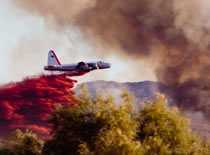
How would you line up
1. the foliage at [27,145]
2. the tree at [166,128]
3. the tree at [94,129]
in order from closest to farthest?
the tree at [94,129] < the tree at [166,128] < the foliage at [27,145]

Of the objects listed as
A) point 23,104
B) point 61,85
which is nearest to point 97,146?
point 61,85

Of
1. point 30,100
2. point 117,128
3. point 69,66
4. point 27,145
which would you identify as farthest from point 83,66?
point 117,128

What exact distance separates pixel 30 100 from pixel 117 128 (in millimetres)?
151478

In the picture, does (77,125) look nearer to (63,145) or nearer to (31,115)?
(63,145)

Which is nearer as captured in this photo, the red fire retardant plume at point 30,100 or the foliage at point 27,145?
the foliage at point 27,145

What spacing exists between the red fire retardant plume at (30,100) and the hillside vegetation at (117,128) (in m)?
131

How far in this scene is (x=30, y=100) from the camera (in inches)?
7692

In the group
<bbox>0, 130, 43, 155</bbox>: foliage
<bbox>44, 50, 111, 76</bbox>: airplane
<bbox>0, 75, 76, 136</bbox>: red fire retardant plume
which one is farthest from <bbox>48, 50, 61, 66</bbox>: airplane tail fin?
<bbox>0, 130, 43, 155</bbox>: foliage

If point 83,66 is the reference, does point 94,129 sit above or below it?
below

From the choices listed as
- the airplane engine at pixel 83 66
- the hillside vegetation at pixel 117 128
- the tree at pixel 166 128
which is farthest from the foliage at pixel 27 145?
the airplane engine at pixel 83 66

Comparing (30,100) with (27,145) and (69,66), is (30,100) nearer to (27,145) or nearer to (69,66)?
(69,66)

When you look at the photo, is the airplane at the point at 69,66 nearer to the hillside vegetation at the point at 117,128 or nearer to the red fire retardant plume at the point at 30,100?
the red fire retardant plume at the point at 30,100

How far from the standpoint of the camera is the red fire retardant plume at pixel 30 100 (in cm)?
18375

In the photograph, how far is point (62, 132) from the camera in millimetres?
48812
